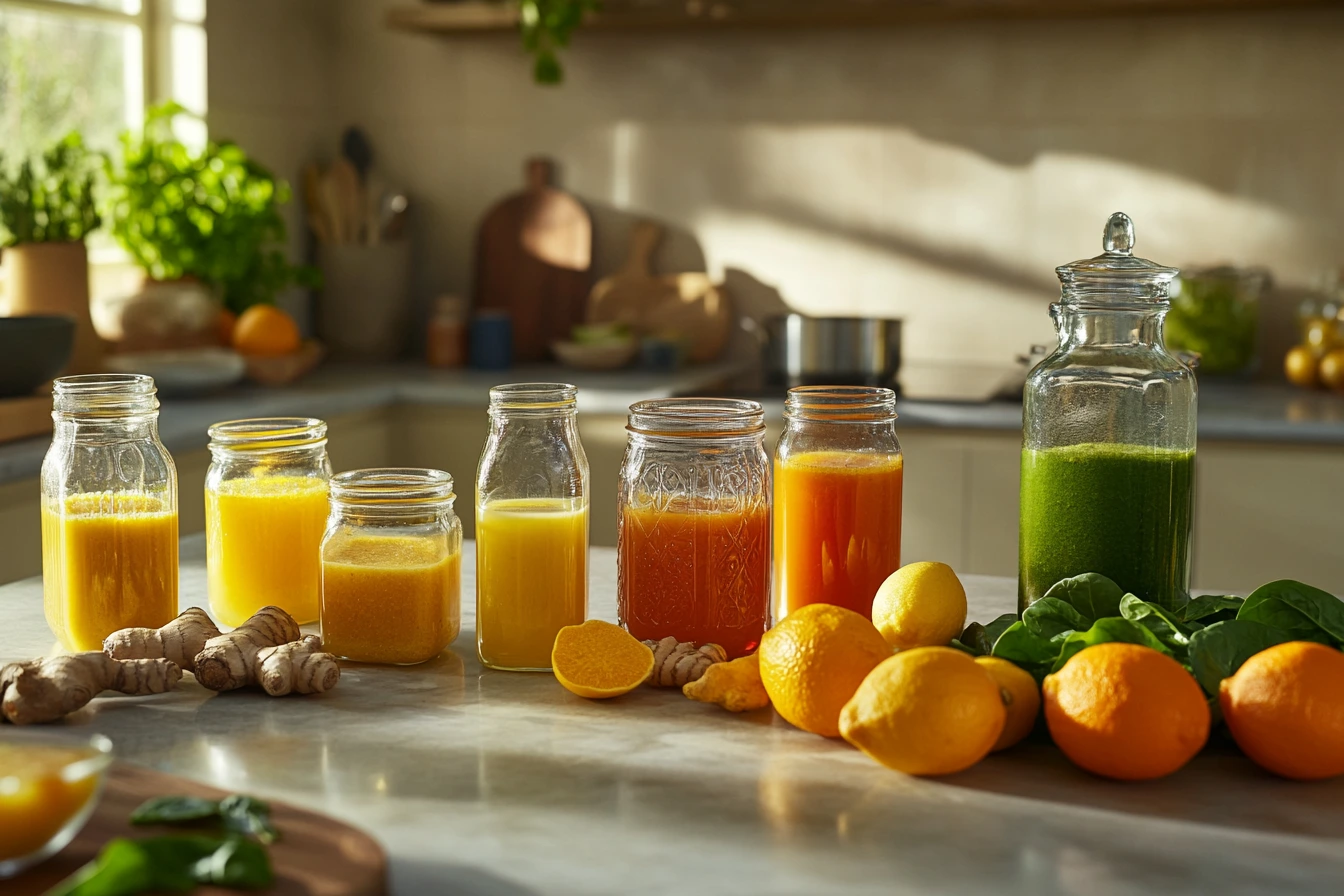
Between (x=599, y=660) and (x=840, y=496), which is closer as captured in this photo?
(x=599, y=660)

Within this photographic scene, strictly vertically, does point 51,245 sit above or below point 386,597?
above

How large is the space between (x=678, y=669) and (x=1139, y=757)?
1.09ft

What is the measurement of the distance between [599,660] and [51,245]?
191 centimetres

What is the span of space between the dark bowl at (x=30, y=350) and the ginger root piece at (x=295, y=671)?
136cm

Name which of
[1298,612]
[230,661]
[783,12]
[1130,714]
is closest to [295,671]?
[230,661]

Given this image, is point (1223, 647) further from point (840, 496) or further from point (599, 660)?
point (599, 660)

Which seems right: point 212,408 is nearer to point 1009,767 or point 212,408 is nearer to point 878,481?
point 878,481

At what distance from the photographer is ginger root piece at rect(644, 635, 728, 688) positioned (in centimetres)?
104

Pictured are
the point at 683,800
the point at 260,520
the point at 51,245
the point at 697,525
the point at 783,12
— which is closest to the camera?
the point at 683,800

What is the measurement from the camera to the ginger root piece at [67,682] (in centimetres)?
95

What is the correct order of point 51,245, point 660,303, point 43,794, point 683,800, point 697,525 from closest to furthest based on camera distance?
1. point 43,794
2. point 683,800
3. point 697,525
4. point 51,245
5. point 660,303

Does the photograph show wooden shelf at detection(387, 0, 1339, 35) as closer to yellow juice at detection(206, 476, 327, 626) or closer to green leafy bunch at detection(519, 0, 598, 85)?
green leafy bunch at detection(519, 0, 598, 85)

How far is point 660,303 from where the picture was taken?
11.4ft

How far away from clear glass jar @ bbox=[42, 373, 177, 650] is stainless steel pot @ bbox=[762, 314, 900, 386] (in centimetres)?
189
